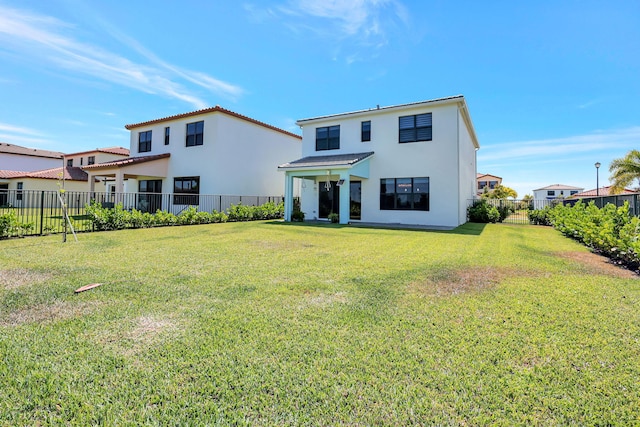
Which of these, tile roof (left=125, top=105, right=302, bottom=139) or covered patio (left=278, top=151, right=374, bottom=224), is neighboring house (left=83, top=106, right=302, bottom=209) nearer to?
tile roof (left=125, top=105, right=302, bottom=139)

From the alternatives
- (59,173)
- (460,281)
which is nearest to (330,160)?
(460,281)

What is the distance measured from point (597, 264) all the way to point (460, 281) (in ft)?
13.8

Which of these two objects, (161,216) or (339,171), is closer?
(161,216)

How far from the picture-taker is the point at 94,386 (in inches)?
91.4

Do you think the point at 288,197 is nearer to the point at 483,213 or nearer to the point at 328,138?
the point at 328,138

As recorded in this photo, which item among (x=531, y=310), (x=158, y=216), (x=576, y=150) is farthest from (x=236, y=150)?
(x=576, y=150)

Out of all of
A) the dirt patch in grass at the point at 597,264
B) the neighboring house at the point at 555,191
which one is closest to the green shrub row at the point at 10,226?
Result: the dirt patch in grass at the point at 597,264

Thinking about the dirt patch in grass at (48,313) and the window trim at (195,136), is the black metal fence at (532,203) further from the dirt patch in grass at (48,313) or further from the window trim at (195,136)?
the window trim at (195,136)

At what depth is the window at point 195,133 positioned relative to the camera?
2047 cm

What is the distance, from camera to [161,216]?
1477 centimetres

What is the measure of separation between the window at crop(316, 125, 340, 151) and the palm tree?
872 inches

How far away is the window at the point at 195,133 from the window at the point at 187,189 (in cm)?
241

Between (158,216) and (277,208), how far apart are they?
7.65 metres

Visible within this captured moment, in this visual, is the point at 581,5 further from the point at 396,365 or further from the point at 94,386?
the point at 94,386
